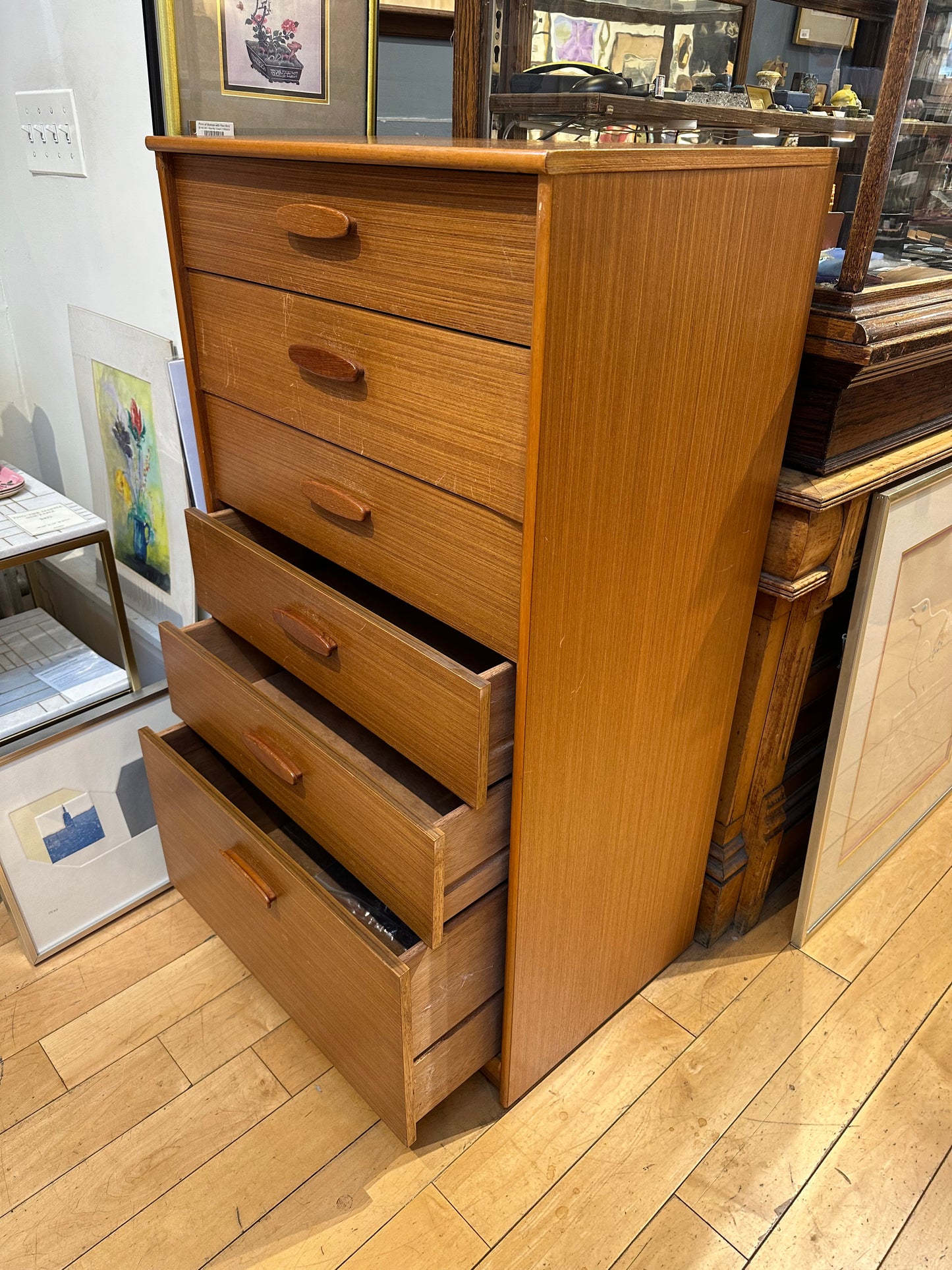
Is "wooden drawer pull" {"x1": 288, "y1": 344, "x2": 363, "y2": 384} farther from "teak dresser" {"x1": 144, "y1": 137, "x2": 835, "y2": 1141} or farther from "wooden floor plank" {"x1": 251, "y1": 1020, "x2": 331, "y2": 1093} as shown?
"wooden floor plank" {"x1": 251, "y1": 1020, "x2": 331, "y2": 1093}

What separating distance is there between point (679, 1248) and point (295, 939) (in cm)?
55

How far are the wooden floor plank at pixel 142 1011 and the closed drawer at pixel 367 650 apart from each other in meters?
0.53

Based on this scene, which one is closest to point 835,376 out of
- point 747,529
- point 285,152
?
point 747,529

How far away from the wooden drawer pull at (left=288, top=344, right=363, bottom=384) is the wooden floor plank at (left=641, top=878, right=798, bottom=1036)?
3.13ft

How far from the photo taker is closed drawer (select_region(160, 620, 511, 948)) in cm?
87

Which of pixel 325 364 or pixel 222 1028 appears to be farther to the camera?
pixel 222 1028

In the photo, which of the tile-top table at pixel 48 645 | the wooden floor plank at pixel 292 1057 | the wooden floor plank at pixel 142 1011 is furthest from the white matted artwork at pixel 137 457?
the wooden floor plank at pixel 292 1057

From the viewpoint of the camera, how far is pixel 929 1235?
1013mm

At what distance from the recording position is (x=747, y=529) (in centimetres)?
100

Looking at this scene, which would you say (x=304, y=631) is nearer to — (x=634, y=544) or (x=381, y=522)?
(x=381, y=522)

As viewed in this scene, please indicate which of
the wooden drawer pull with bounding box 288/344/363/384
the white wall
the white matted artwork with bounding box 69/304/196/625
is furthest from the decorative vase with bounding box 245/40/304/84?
the wooden drawer pull with bounding box 288/344/363/384

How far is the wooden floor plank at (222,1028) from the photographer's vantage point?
1.18m

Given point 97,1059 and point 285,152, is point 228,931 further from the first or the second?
point 285,152

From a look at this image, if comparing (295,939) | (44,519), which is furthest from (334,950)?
(44,519)
